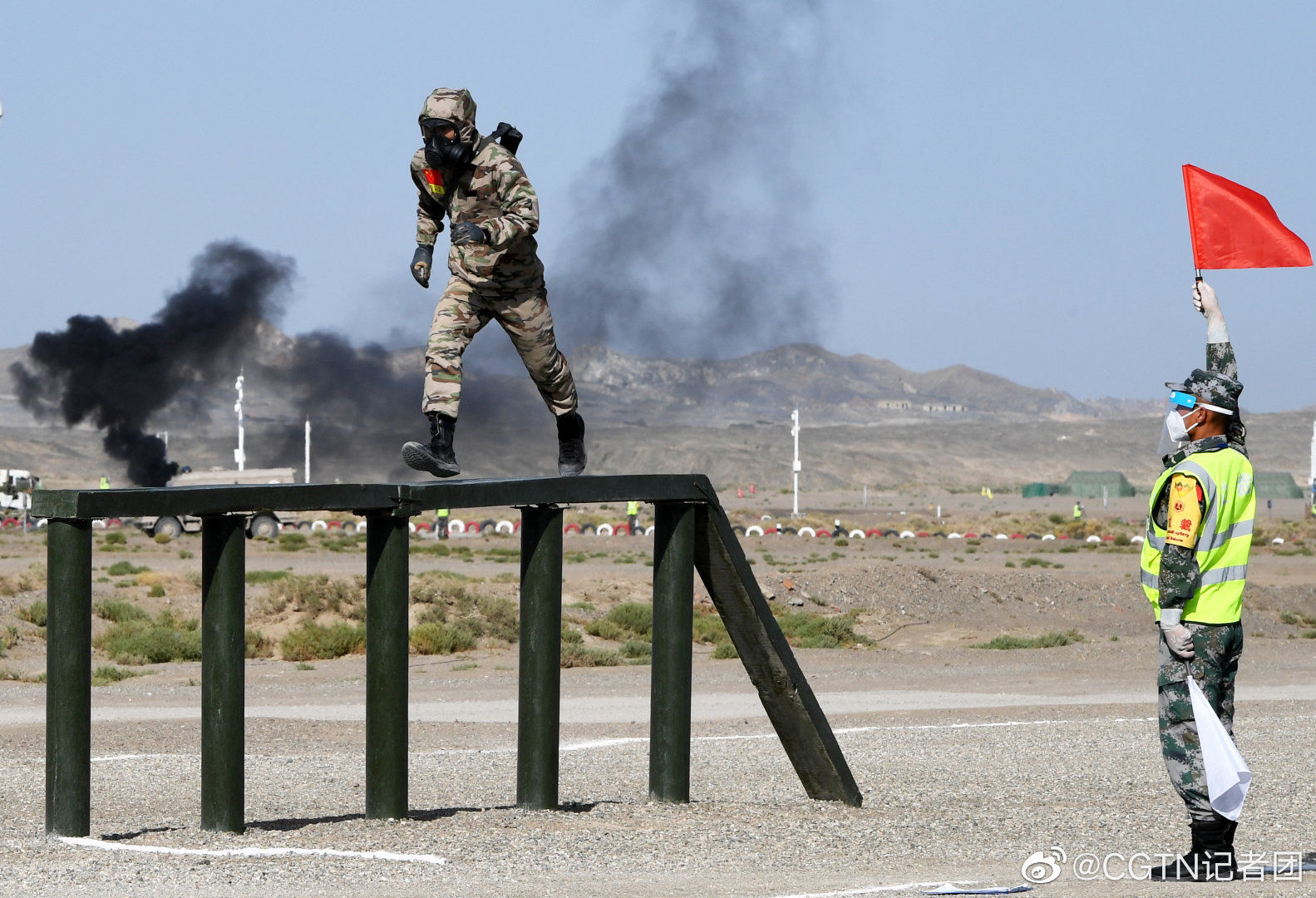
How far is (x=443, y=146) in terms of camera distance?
752 cm

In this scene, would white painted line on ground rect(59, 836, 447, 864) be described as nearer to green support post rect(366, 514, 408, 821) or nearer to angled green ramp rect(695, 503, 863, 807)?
green support post rect(366, 514, 408, 821)

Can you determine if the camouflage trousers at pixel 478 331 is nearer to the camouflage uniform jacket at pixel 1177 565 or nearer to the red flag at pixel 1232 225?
the camouflage uniform jacket at pixel 1177 565

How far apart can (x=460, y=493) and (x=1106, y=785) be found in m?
5.33

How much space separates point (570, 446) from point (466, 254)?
1.25m

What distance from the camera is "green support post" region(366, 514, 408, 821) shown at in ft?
24.5

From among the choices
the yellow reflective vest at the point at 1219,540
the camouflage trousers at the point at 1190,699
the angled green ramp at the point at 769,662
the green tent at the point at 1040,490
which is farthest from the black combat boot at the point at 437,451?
the green tent at the point at 1040,490

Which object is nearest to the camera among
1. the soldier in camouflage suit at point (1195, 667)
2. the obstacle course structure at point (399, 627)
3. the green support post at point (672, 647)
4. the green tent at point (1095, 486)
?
the obstacle course structure at point (399, 627)

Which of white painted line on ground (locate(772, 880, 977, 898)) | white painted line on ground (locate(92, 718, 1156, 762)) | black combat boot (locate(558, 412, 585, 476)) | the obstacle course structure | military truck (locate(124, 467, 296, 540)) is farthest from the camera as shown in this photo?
military truck (locate(124, 467, 296, 540))

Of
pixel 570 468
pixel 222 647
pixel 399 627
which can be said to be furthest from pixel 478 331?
pixel 222 647

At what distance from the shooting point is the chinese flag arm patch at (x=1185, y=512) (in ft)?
22.1

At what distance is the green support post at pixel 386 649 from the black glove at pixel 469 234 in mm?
1283

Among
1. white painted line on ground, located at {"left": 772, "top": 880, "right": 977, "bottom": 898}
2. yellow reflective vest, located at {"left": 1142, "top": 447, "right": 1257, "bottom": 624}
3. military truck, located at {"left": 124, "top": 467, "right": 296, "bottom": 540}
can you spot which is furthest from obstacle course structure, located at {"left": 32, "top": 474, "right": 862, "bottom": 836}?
military truck, located at {"left": 124, "top": 467, "right": 296, "bottom": 540}

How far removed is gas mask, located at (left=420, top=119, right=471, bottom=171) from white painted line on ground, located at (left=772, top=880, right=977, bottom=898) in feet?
11.6

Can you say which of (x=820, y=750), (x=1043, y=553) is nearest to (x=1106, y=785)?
(x=820, y=750)
